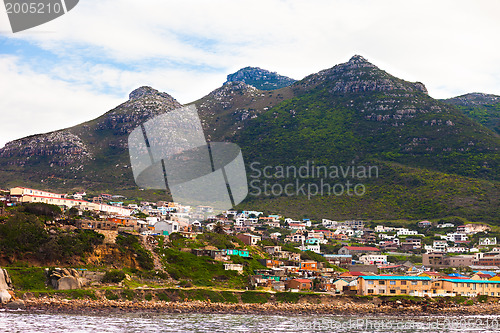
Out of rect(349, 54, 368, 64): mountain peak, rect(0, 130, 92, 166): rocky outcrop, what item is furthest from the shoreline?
rect(349, 54, 368, 64): mountain peak

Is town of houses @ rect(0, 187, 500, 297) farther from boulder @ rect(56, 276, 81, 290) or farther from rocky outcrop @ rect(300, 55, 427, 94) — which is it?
rocky outcrop @ rect(300, 55, 427, 94)

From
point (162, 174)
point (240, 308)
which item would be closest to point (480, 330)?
point (240, 308)

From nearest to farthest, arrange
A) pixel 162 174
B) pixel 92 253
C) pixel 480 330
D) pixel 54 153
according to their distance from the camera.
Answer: pixel 480 330 < pixel 92 253 < pixel 162 174 < pixel 54 153

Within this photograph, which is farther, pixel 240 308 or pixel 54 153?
pixel 54 153

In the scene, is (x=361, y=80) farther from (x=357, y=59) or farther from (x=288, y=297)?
(x=288, y=297)

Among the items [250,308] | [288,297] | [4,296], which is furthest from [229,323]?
[4,296]

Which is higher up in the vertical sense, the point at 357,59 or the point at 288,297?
the point at 357,59

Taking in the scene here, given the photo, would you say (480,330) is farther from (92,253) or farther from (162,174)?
(162,174)
